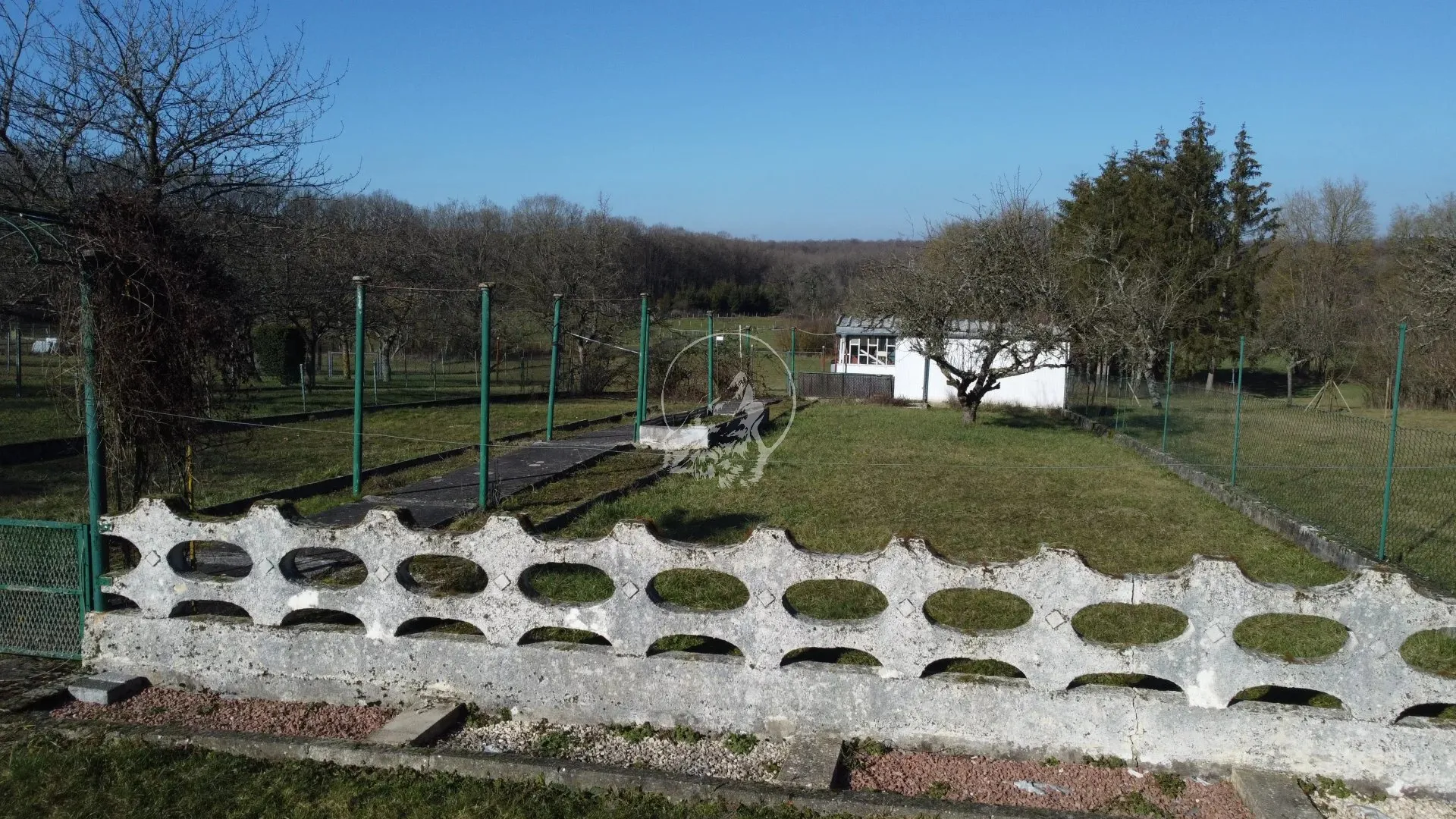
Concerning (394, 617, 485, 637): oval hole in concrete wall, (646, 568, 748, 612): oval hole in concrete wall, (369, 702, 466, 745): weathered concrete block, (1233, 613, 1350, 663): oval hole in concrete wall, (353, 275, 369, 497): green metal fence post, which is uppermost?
(353, 275, 369, 497): green metal fence post

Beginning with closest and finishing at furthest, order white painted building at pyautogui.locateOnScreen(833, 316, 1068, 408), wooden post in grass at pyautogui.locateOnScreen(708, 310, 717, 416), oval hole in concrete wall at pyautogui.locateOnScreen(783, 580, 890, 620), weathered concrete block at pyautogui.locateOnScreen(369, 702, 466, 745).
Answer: weathered concrete block at pyautogui.locateOnScreen(369, 702, 466, 745)
oval hole in concrete wall at pyautogui.locateOnScreen(783, 580, 890, 620)
wooden post in grass at pyautogui.locateOnScreen(708, 310, 717, 416)
white painted building at pyautogui.locateOnScreen(833, 316, 1068, 408)

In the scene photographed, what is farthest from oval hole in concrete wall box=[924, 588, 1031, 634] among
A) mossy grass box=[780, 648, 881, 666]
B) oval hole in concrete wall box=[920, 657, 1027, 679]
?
mossy grass box=[780, 648, 881, 666]

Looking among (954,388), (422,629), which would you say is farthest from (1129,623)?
(954,388)

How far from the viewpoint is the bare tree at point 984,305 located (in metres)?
22.5

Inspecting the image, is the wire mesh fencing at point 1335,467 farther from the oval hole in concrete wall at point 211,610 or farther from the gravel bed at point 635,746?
the oval hole in concrete wall at point 211,610

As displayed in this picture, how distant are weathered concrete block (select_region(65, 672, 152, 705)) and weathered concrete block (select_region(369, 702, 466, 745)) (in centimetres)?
154

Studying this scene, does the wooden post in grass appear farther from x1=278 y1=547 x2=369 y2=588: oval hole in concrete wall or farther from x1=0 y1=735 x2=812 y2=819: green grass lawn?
x1=0 y1=735 x2=812 y2=819: green grass lawn

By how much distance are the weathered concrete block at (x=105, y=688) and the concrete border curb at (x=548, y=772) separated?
0.36 metres

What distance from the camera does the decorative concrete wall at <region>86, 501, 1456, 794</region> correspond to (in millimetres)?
4246

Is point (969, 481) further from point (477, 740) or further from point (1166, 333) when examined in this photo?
point (1166, 333)

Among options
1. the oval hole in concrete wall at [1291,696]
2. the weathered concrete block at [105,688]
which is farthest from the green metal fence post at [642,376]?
the oval hole in concrete wall at [1291,696]

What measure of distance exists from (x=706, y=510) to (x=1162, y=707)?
694 cm

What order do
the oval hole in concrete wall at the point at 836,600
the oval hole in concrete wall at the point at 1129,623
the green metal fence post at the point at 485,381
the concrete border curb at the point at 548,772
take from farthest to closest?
the green metal fence post at the point at 485,381 → the oval hole in concrete wall at the point at 836,600 → the oval hole in concrete wall at the point at 1129,623 → the concrete border curb at the point at 548,772

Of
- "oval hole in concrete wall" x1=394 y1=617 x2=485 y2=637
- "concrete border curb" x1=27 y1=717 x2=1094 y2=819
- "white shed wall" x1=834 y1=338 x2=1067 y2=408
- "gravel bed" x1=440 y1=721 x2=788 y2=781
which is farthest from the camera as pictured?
"white shed wall" x1=834 y1=338 x2=1067 y2=408
